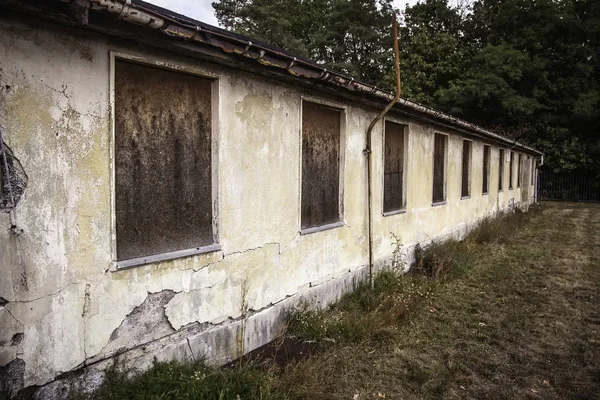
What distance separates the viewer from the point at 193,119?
12.5 ft

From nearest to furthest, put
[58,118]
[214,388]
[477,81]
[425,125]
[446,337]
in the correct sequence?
[58,118], [214,388], [446,337], [425,125], [477,81]

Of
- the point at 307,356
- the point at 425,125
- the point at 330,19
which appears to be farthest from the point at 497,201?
the point at 330,19

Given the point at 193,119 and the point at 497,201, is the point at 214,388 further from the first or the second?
the point at 497,201

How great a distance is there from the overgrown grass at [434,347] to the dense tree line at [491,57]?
68.1ft

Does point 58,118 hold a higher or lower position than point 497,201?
higher

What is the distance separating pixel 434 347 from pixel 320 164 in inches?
98.5

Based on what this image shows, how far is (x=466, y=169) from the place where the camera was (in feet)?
37.7

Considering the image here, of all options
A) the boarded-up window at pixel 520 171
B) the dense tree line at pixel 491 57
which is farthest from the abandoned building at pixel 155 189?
the dense tree line at pixel 491 57

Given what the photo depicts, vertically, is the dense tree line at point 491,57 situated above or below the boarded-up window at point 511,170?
above

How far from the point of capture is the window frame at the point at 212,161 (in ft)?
10.2

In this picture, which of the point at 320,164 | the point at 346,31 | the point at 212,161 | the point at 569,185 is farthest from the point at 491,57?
the point at 212,161

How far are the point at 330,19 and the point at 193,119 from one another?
30542 mm

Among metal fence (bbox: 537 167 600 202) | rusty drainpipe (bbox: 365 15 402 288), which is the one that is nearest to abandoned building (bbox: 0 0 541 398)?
rusty drainpipe (bbox: 365 15 402 288)

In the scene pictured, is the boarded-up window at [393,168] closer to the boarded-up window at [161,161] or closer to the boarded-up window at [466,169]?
the boarded-up window at [161,161]
